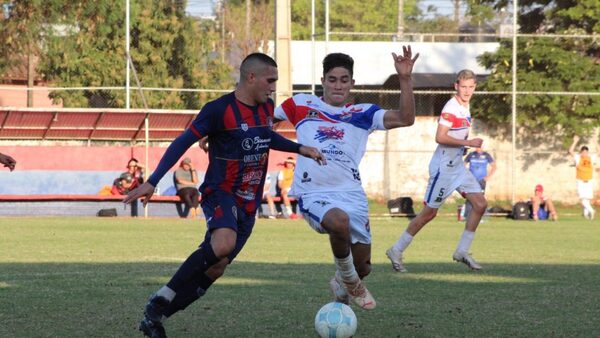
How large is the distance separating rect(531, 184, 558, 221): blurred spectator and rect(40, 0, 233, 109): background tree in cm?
951

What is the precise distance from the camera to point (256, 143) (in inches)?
288

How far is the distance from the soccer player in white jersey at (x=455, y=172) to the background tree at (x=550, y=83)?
19.5 m

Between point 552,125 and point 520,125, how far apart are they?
0.97 m

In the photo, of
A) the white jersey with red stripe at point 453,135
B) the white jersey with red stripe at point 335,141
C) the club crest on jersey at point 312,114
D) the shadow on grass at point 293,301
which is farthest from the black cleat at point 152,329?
the white jersey with red stripe at point 453,135

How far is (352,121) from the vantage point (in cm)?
Answer: 855

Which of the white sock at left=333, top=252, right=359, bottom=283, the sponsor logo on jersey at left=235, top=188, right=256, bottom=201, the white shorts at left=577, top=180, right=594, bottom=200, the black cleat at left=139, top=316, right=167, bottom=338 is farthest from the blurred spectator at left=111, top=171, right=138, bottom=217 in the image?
the black cleat at left=139, top=316, right=167, bottom=338

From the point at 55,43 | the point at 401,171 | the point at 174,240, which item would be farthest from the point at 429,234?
the point at 55,43

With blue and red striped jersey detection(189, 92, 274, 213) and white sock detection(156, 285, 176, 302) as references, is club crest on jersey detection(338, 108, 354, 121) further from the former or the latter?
white sock detection(156, 285, 176, 302)

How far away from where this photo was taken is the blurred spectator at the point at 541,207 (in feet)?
91.4

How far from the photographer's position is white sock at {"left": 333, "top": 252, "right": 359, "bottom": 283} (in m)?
8.16

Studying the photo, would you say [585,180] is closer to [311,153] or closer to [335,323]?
[311,153]

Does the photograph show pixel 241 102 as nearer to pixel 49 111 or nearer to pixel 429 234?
pixel 429 234

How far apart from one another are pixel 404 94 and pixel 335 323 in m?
1.83

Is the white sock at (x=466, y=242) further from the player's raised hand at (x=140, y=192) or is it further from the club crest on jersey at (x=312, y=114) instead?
the player's raised hand at (x=140, y=192)
